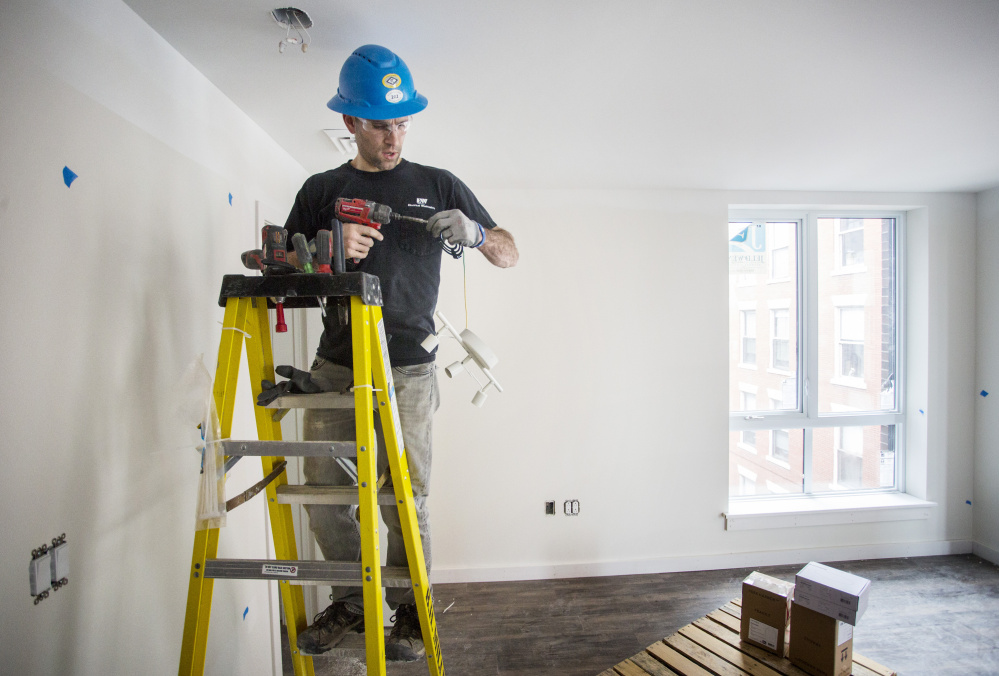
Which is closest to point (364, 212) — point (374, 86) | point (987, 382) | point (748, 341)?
point (374, 86)

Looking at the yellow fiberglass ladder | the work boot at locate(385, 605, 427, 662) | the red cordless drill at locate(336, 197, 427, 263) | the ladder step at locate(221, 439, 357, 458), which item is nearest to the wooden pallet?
the work boot at locate(385, 605, 427, 662)

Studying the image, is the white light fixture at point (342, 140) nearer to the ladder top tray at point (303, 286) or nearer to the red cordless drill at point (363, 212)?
the red cordless drill at point (363, 212)

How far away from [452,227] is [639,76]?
3.29 feet

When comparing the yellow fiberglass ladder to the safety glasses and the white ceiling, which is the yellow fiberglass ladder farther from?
the white ceiling

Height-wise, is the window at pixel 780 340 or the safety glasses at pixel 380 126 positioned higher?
the safety glasses at pixel 380 126

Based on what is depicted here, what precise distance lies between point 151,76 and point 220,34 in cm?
23

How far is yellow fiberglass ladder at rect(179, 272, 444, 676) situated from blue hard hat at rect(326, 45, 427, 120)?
0.49 m

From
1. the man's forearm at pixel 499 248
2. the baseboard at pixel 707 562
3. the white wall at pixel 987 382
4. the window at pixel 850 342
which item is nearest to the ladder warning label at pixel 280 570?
the man's forearm at pixel 499 248

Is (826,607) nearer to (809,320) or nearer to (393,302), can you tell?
(393,302)

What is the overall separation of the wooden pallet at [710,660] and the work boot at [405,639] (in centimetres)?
86

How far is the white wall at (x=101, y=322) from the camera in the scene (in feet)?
2.96

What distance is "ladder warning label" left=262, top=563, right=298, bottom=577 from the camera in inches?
37.5

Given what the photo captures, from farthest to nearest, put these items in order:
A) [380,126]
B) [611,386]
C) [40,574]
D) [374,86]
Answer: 1. [611,386]
2. [380,126]
3. [374,86]
4. [40,574]

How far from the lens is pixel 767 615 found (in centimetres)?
193
